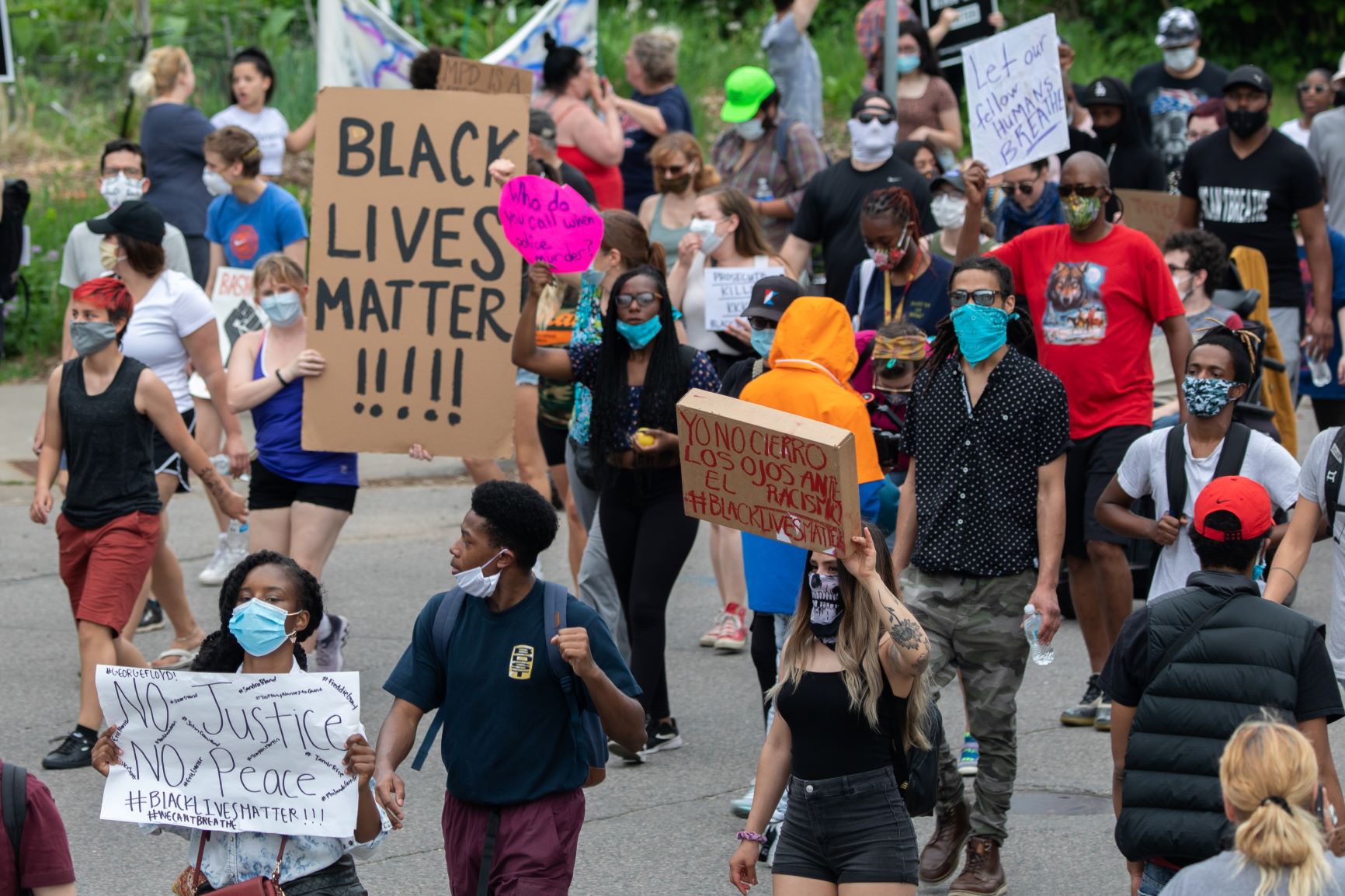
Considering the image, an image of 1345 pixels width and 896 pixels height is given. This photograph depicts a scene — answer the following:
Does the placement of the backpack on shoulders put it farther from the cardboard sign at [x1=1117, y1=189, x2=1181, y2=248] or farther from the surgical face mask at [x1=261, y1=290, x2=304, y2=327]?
the cardboard sign at [x1=1117, y1=189, x2=1181, y2=248]

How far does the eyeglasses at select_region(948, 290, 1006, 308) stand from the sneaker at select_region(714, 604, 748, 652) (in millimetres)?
2899

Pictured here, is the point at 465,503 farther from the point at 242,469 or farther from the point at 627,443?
the point at 627,443

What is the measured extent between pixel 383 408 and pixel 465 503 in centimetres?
402

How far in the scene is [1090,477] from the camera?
7.54m

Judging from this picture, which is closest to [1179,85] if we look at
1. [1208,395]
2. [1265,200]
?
[1265,200]

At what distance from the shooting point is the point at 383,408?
7.72 m

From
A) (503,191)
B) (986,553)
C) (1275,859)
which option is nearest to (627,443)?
(503,191)

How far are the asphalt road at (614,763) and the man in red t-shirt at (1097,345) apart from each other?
0.60 m

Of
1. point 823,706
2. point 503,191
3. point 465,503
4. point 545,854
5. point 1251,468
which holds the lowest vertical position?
point 465,503

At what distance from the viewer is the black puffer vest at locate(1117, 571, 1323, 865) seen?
448 cm

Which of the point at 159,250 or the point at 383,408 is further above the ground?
the point at 159,250

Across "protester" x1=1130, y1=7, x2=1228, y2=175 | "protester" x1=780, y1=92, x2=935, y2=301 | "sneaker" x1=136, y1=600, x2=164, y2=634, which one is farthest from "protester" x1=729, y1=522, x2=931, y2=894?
"protester" x1=1130, y1=7, x2=1228, y2=175

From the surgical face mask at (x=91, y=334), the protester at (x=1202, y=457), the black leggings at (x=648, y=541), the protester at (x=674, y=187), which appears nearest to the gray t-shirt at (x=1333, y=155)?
the protester at (x=674, y=187)

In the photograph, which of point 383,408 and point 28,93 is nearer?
point 383,408
